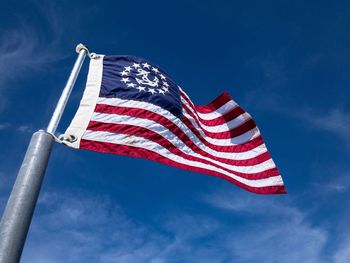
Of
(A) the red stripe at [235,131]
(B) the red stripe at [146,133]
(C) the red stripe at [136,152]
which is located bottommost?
(C) the red stripe at [136,152]

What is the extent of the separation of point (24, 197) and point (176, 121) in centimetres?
570

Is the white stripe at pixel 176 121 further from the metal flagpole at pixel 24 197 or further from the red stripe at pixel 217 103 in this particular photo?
the metal flagpole at pixel 24 197

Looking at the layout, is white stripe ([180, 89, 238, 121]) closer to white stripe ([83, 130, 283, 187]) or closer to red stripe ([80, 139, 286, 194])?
white stripe ([83, 130, 283, 187])

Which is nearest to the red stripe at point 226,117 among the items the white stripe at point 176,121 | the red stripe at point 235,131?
the red stripe at point 235,131

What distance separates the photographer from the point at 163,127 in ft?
31.8

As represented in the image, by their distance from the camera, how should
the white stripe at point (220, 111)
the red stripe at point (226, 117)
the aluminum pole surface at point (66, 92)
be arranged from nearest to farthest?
the aluminum pole surface at point (66, 92) < the red stripe at point (226, 117) < the white stripe at point (220, 111)

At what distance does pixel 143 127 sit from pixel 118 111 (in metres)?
0.70

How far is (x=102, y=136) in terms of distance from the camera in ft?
27.5

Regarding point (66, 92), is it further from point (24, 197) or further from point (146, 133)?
point (24, 197)

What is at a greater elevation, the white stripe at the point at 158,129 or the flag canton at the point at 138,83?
the flag canton at the point at 138,83

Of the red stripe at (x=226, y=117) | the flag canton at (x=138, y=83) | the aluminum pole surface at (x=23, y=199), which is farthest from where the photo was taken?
the red stripe at (x=226, y=117)

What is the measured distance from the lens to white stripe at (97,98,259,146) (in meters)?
9.20

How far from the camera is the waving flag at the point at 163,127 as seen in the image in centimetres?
857

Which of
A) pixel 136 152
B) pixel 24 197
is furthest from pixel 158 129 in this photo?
pixel 24 197
